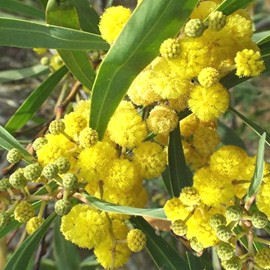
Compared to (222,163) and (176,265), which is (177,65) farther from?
(176,265)

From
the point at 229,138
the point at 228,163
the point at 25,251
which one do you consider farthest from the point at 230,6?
the point at 229,138

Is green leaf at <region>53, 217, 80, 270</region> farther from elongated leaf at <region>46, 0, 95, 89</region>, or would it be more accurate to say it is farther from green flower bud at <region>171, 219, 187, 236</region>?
green flower bud at <region>171, 219, 187, 236</region>

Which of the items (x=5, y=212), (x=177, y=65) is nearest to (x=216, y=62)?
(x=177, y=65)

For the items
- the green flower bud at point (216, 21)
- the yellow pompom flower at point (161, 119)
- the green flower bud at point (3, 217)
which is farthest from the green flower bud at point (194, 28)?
the green flower bud at point (3, 217)

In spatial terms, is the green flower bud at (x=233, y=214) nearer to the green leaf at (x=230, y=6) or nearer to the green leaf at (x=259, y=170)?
the green leaf at (x=259, y=170)

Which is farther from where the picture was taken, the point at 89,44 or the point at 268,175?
the point at 89,44
